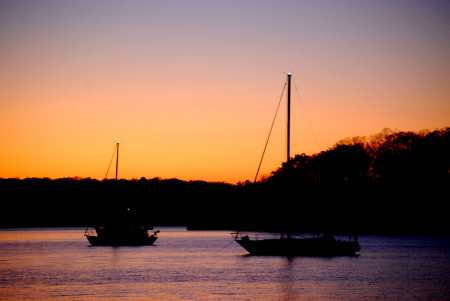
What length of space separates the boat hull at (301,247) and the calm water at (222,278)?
1.69m

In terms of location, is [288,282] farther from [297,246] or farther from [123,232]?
[123,232]

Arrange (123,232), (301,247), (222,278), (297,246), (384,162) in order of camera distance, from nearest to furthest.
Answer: (222,278) < (297,246) < (301,247) < (123,232) < (384,162)

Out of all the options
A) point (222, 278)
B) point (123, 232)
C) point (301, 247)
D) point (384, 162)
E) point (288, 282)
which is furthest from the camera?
point (384, 162)

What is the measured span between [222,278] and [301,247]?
14786 millimetres

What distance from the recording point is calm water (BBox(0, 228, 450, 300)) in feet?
182

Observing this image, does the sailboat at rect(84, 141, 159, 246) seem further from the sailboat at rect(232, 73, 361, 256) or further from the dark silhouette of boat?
the sailboat at rect(232, 73, 361, 256)

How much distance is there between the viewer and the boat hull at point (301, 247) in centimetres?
7944

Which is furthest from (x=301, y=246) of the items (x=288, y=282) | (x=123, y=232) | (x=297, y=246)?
(x=123, y=232)

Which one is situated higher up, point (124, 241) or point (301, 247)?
point (124, 241)

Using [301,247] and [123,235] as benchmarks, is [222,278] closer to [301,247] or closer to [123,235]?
[301,247]

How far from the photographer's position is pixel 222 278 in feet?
226

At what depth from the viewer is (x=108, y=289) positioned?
58562 millimetres

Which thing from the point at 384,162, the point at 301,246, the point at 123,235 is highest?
the point at 384,162

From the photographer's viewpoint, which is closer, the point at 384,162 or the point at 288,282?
the point at 288,282
